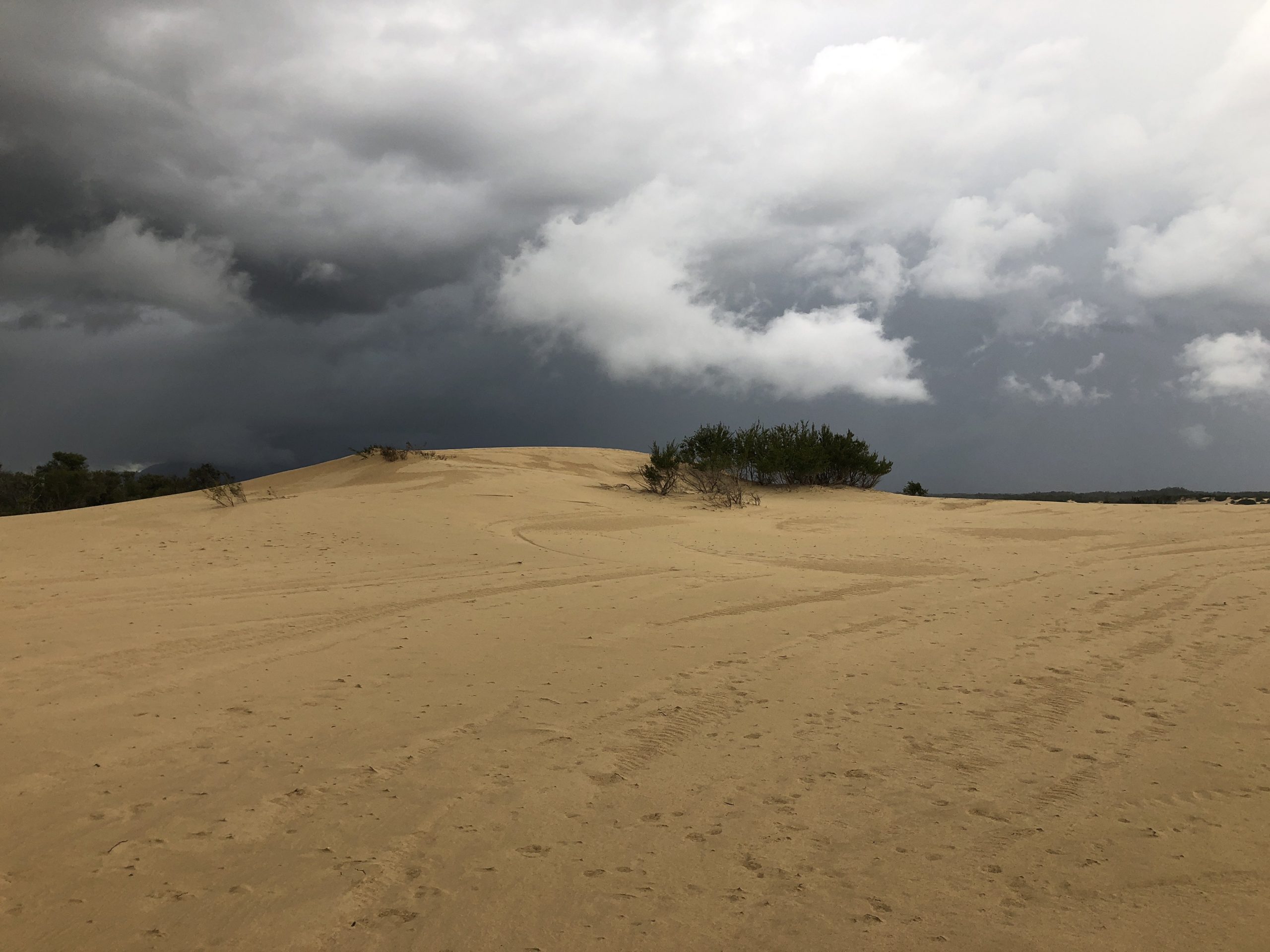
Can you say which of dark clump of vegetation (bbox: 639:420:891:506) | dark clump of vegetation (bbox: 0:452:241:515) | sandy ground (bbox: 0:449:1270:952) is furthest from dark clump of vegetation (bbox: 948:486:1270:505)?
dark clump of vegetation (bbox: 0:452:241:515)

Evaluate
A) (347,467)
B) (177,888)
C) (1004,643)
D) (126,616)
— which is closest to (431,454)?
(347,467)

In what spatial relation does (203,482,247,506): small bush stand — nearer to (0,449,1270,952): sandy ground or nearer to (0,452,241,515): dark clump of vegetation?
(0,449,1270,952): sandy ground

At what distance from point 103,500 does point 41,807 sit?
4158 cm

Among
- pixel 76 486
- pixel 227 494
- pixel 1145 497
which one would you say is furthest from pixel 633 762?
pixel 76 486

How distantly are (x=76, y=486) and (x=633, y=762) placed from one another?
1733 inches

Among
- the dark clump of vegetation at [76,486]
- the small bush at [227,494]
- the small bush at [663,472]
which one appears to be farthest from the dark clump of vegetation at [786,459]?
the dark clump of vegetation at [76,486]

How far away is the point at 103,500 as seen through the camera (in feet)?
122

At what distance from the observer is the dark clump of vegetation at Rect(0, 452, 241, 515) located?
32.7 m

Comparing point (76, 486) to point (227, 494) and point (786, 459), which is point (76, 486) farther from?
point (786, 459)

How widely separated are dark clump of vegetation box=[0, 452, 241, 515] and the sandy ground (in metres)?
28.1

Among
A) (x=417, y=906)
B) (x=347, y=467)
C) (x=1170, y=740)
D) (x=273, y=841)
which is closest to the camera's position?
(x=417, y=906)

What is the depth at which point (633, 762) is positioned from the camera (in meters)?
3.84

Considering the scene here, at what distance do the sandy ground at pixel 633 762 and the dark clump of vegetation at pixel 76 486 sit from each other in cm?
2806

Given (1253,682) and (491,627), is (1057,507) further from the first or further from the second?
(491,627)
